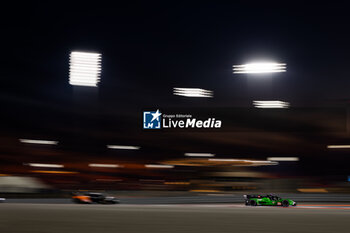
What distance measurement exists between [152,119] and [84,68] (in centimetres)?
963

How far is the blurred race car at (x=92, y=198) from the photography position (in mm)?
20672

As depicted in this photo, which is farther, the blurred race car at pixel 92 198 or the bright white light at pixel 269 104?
the bright white light at pixel 269 104

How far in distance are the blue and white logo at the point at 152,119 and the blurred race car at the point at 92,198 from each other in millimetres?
4517

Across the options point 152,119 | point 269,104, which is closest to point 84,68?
point 152,119

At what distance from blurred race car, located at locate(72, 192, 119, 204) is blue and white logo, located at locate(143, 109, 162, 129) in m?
4.52

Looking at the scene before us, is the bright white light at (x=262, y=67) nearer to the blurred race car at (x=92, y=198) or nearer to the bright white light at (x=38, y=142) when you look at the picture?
the blurred race car at (x=92, y=198)

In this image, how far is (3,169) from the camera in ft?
132

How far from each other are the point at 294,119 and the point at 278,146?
42.9ft

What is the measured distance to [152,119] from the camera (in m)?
21.8

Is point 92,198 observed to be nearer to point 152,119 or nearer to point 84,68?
point 152,119

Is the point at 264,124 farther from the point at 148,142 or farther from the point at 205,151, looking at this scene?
the point at 148,142

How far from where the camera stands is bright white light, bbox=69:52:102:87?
2862 centimetres

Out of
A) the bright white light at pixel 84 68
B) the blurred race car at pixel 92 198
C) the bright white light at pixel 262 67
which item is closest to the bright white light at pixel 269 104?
the bright white light at pixel 262 67

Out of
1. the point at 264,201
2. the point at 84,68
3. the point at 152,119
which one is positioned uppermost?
the point at 84,68
